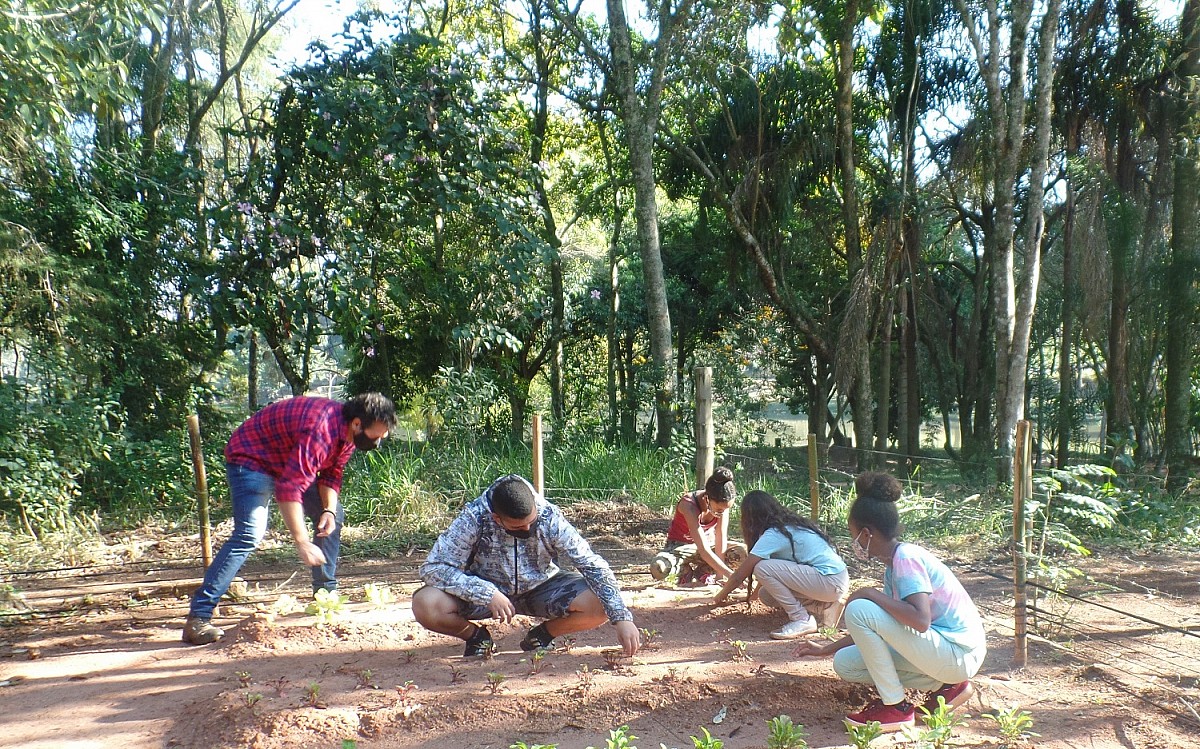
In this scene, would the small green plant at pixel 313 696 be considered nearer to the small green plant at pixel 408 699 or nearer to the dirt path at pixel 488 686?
the dirt path at pixel 488 686

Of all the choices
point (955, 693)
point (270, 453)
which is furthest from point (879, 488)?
point (270, 453)

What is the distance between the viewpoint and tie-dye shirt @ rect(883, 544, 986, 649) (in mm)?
3150

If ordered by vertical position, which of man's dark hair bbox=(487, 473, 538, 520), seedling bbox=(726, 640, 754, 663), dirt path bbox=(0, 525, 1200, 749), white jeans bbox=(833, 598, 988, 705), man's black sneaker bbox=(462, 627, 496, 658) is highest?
man's dark hair bbox=(487, 473, 538, 520)

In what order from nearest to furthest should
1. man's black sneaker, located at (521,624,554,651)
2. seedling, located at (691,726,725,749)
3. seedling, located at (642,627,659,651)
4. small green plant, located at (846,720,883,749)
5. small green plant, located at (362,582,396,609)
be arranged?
seedling, located at (691,726,725,749) < small green plant, located at (846,720,883,749) < man's black sneaker, located at (521,624,554,651) < seedling, located at (642,627,659,651) < small green plant, located at (362,582,396,609)

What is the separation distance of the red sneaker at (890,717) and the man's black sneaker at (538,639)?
1525 millimetres

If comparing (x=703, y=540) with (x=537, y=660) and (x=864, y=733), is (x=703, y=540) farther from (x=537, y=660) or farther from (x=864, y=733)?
(x=864, y=733)

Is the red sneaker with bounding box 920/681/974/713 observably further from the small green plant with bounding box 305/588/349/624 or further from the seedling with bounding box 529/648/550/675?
the small green plant with bounding box 305/588/349/624

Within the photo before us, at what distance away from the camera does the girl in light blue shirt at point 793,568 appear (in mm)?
4516

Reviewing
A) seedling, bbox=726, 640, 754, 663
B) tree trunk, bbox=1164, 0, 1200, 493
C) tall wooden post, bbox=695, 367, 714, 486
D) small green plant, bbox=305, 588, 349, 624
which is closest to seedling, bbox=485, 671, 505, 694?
seedling, bbox=726, 640, 754, 663

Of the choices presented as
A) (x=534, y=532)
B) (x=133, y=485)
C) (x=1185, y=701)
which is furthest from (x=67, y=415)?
(x=1185, y=701)

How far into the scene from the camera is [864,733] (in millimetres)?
3113

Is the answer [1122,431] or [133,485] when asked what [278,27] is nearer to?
[133,485]

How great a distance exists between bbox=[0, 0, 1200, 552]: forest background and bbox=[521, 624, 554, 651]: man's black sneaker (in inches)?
145

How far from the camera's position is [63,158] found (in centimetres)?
783
